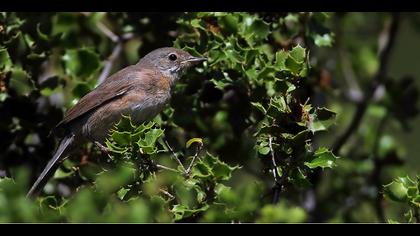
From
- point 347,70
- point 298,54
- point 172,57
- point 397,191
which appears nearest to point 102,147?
point 172,57

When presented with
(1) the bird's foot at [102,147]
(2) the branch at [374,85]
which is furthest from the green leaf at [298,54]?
(2) the branch at [374,85]

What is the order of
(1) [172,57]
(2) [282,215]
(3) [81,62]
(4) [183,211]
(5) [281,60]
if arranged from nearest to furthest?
1. (2) [282,215]
2. (4) [183,211]
3. (5) [281,60]
4. (3) [81,62]
5. (1) [172,57]

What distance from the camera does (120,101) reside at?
5.74 metres

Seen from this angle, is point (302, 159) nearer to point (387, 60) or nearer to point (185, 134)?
point (185, 134)

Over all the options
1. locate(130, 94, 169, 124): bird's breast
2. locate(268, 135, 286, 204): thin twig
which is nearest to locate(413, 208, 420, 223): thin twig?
locate(268, 135, 286, 204): thin twig

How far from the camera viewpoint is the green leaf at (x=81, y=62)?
5574 mm

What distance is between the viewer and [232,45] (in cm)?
514

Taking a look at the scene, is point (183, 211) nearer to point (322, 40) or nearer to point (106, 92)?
point (106, 92)

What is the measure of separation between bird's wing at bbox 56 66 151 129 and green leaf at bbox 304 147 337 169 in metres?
1.96

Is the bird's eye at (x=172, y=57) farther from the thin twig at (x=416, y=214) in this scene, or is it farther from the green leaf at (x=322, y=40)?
the thin twig at (x=416, y=214)

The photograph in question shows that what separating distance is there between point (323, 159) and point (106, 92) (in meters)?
2.06

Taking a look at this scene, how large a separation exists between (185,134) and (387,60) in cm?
213
